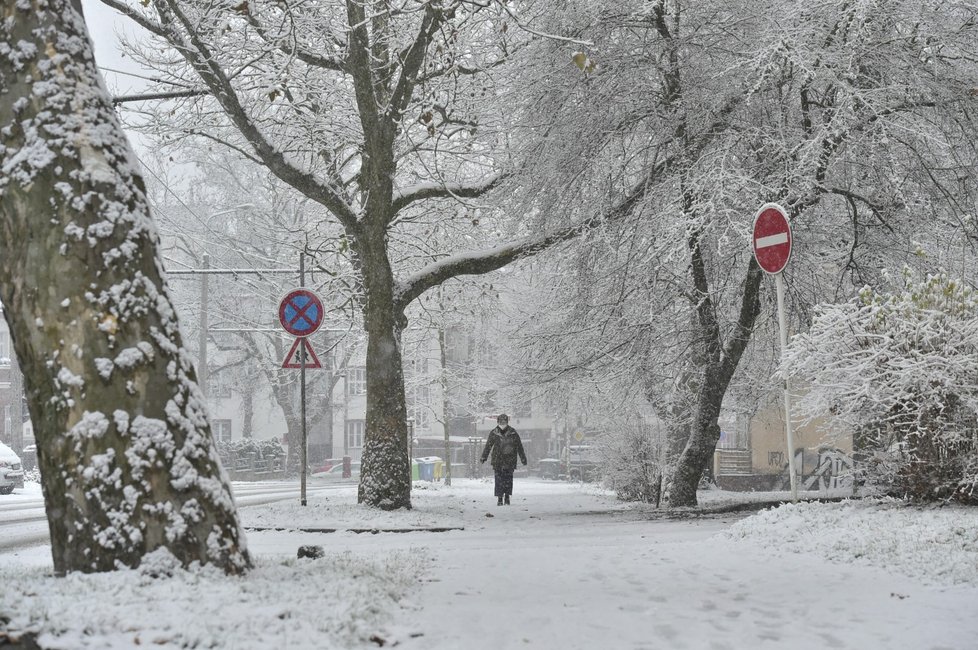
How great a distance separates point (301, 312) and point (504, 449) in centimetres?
626

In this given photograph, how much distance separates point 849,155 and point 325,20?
7.49m

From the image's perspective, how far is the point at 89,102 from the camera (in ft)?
16.2

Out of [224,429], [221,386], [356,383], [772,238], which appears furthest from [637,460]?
[224,429]

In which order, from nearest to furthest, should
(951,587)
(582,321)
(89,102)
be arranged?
(89,102) → (951,587) → (582,321)

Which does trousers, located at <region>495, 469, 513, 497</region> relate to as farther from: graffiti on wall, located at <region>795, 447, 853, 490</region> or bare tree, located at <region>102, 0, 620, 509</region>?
graffiti on wall, located at <region>795, 447, 853, 490</region>

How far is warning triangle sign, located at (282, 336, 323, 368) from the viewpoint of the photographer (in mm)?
14123

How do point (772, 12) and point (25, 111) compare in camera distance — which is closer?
point (25, 111)

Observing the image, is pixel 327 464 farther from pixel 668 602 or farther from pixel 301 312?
pixel 668 602

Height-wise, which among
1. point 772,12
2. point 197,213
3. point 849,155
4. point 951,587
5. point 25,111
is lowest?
point 951,587

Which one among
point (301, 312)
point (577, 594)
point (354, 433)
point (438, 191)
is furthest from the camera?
point (354, 433)

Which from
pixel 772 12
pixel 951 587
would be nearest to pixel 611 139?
pixel 772 12

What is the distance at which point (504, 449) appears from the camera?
18500 millimetres

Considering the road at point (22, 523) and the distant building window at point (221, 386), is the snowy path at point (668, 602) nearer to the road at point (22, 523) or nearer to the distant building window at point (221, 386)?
the road at point (22, 523)

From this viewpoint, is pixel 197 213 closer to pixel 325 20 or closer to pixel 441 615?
pixel 325 20
